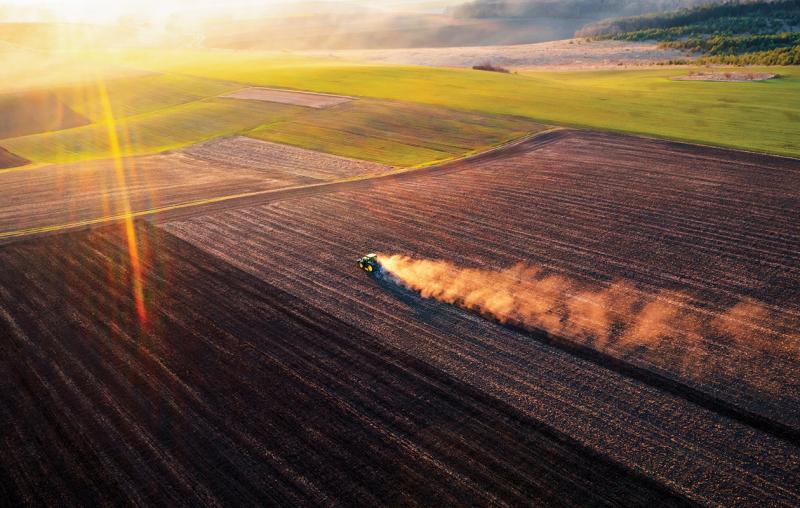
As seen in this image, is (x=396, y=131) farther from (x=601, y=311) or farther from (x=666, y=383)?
(x=666, y=383)

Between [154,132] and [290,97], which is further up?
[290,97]

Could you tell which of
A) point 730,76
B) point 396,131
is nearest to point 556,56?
point 730,76

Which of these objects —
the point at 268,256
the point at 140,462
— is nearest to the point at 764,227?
the point at 268,256

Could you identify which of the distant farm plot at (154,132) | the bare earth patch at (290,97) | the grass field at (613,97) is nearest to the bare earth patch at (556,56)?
the grass field at (613,97)

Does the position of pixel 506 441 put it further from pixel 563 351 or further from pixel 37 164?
pixel 37 164

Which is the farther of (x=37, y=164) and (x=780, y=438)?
(x=37, y=164)

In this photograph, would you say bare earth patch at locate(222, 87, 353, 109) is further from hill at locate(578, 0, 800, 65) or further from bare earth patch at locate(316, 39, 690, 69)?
hill at locate(578, 0, 800, 65)
